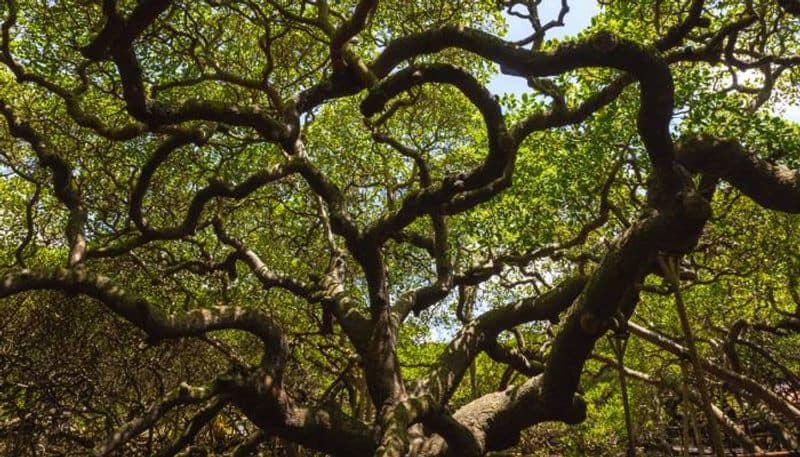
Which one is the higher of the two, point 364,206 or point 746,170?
point 364,206

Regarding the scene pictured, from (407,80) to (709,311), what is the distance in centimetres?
1300

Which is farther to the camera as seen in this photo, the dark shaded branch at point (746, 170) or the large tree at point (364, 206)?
the large tree at point (364, 206)

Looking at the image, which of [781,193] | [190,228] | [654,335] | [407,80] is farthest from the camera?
[654,335]

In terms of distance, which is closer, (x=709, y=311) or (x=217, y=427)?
(x=217, y=427)

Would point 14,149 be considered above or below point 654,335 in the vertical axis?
above

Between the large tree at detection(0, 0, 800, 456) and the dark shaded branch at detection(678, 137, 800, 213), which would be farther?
the large tree at detection(0, 0, 800, 456)

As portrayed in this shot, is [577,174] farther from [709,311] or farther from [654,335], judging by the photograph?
[709,311]

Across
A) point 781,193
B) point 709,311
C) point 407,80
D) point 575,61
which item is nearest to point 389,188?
point 407,80

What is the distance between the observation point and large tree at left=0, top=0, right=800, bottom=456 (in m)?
5.37

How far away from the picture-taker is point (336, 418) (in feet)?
22.3

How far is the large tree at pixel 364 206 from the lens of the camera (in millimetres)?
5367

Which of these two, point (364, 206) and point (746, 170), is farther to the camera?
point (364, 206)

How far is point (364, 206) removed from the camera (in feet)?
44.5

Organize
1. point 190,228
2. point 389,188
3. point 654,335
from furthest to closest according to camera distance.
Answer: point 389,188 → point 654,335 → point 190,228
